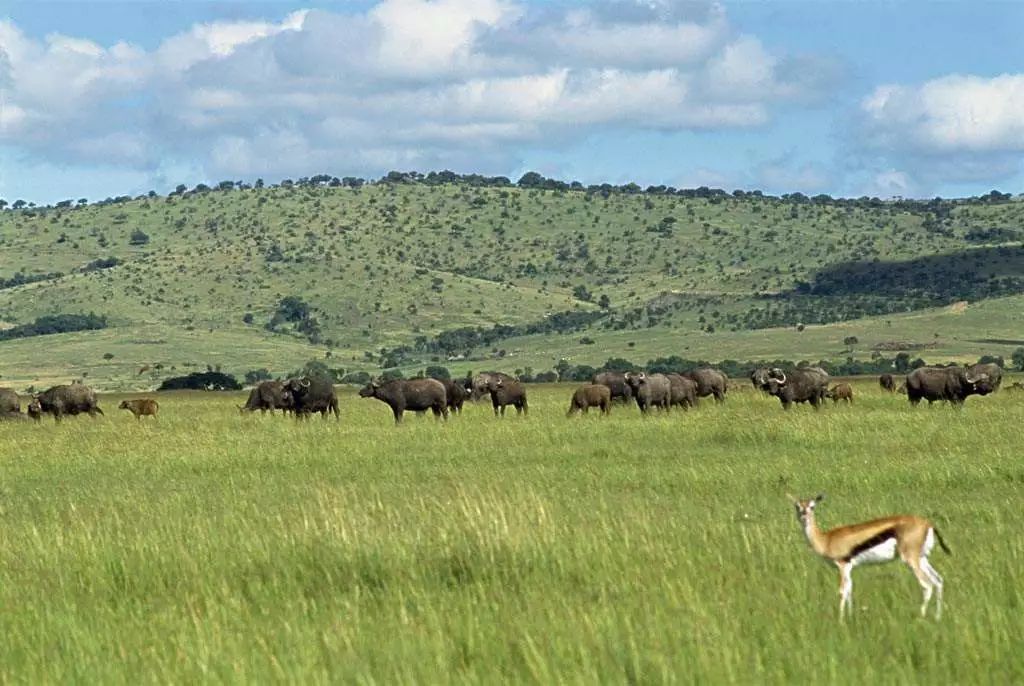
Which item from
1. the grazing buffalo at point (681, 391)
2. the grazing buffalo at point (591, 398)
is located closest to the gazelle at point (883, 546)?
the grazing buffalo at point (591, 398)

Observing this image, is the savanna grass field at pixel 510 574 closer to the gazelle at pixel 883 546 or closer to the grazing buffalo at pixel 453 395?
the gazelle at pixel 883 546

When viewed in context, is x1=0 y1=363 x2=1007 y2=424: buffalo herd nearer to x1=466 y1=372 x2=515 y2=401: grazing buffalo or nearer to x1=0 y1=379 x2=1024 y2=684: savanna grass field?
x1=466 y1=372 x2=515 y2=401: grazing buffalo

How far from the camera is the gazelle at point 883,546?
9273 mm

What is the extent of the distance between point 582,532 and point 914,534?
4.16m

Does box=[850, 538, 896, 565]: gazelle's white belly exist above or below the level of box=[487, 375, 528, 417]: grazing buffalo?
above

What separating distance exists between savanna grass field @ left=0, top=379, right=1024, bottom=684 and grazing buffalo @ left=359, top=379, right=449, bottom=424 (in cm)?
1581

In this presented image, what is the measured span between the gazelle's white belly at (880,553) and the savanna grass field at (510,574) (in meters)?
0.37

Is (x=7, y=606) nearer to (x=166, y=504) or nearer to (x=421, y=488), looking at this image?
(x=166, y=504)

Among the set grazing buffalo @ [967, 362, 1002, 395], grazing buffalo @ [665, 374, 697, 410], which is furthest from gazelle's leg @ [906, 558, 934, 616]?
grazing buffalo @ [967, 362, 1002, 395]

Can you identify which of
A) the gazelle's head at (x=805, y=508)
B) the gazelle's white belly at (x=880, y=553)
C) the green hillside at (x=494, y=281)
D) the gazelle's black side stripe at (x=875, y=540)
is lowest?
the gazelle's white belly at (x=880, y=553)

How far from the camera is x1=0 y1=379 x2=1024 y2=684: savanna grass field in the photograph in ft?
27.8

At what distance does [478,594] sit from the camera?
1086cm

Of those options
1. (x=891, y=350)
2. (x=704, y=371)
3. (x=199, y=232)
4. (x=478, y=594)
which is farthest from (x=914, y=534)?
(x=199, y=232)

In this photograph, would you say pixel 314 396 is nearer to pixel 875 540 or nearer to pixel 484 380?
pixel 484 380
